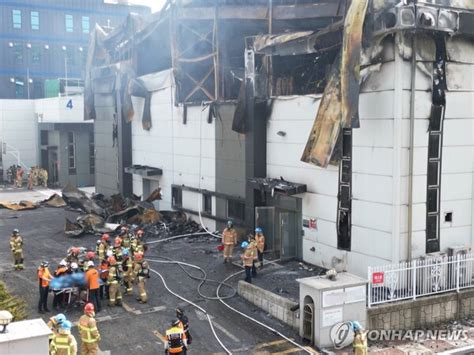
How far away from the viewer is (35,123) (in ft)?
142

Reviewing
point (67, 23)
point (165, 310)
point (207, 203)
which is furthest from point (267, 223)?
point (67, 23)

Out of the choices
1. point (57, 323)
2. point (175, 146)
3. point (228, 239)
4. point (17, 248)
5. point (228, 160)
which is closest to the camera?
point (57, 323)

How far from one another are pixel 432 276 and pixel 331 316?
10.6 feet

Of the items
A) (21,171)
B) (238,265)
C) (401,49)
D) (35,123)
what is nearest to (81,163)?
(21,171)

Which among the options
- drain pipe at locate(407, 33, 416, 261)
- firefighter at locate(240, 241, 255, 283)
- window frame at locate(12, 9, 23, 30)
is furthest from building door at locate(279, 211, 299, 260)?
window frame at locate(12, 9, 23, 30)

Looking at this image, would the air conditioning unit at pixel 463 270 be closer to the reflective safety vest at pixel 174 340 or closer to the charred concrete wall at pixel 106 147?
the reflective safety vest at pixel 174 340

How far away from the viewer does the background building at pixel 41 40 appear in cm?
5872

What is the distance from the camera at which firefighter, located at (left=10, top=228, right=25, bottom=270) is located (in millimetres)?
17234

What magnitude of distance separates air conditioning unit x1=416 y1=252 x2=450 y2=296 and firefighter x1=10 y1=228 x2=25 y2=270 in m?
11.5

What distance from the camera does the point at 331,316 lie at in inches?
468

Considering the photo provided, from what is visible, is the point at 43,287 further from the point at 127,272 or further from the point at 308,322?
the point at 308,322

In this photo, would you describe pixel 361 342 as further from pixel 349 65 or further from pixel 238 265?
pixel 238 265

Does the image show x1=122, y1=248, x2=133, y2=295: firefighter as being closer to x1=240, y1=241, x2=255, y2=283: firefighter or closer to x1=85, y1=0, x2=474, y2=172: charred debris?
x1=240, y1=241, x2=255, y2=283: firefighter

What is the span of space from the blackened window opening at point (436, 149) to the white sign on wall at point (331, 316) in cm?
375
